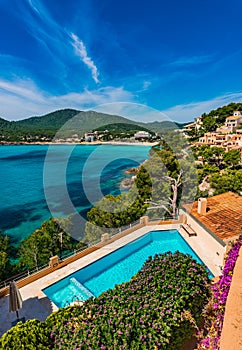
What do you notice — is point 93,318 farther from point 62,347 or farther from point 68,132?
point 68,132

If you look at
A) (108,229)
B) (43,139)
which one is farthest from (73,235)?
(43,139)

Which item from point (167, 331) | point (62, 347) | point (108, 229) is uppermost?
point (167, 331)

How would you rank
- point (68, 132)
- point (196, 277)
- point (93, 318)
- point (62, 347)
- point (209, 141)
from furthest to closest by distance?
1. point (68, 132)
2. point (209, 141)
3. point (196, 277)
4. point (93, 318)
5. point (62, 347)

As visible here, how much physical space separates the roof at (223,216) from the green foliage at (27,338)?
5.92 m

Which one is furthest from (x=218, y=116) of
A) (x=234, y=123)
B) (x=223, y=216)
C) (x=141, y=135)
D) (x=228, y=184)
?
(x=223, y=216)

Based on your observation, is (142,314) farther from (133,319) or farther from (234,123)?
(234,123)

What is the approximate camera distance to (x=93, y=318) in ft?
10.7

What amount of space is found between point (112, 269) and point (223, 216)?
4746 mm

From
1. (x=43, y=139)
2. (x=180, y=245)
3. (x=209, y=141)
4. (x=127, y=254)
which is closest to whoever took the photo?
(x=127, y=254)

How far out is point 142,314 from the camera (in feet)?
10.4

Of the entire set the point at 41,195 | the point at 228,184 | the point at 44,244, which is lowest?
the point at 41,195

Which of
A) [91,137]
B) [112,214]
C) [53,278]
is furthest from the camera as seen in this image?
[91,137]

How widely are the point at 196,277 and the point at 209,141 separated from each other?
35624 mm

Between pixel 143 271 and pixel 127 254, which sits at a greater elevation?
pixel 143 271
